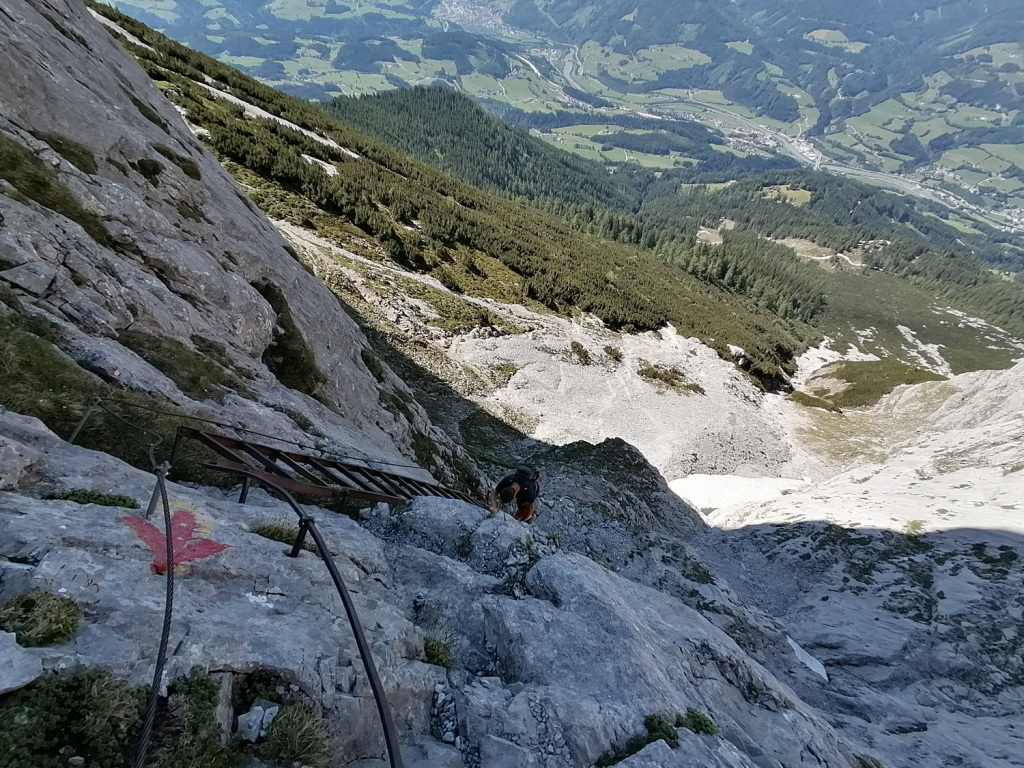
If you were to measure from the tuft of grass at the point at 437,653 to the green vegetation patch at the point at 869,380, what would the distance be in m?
69.6

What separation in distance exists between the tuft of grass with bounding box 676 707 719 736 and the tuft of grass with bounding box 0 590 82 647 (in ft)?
27.9

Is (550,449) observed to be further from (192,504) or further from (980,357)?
(980,357)

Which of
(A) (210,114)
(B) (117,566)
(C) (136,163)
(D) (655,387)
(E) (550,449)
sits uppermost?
(A) (210,114)

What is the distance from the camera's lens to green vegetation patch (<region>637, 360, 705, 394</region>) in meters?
51.9

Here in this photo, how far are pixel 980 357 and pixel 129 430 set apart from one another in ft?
556

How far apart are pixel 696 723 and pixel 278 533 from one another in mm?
7845

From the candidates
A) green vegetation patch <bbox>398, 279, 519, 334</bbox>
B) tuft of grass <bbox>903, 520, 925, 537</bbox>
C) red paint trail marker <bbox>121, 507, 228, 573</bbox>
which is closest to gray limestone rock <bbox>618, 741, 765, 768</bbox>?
red paint trail marker <bbox>121, 507, 228, 573</bbox>

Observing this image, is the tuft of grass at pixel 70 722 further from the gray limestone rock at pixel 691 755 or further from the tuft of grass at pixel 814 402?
the tuft of grass at pixel 814 402

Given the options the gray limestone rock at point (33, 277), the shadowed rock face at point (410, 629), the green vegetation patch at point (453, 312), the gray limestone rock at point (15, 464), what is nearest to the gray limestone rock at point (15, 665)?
the shadowed rock face at point (410, 629)

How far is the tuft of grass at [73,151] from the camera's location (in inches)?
572

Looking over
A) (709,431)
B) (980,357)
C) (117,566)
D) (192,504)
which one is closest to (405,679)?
(117,566)

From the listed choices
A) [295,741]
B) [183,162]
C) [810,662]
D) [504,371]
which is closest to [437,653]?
[295,741]

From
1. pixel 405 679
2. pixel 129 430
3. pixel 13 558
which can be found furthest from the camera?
pixel 129 430

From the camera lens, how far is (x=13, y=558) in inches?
199
